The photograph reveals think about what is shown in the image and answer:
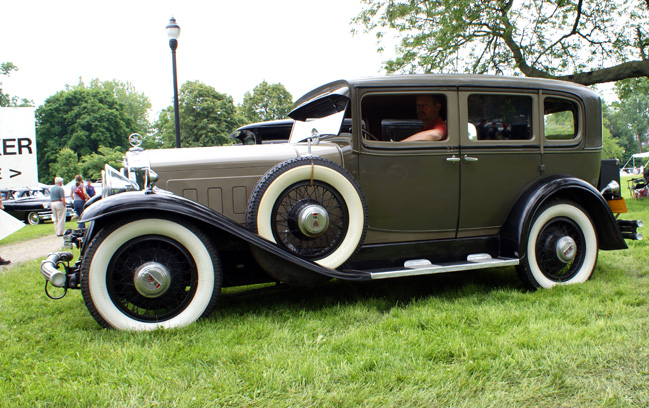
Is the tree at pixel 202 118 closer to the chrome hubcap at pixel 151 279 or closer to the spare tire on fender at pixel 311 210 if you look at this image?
the spare tire on fender at pixel 311 210

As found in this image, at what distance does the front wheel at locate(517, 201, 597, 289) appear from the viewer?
3.90m

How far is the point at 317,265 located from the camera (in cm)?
325

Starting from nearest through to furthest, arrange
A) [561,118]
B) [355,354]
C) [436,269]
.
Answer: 1. [355,354]
2. [436,269]
3. [561,118]

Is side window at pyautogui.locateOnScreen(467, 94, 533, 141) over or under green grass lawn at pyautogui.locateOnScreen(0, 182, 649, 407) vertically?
over

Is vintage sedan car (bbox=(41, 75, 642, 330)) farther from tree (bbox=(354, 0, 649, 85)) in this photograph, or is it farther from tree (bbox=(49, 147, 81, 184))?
tree (bbox=(49, 147, 81, 184))

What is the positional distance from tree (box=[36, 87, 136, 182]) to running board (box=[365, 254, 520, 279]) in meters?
43.0

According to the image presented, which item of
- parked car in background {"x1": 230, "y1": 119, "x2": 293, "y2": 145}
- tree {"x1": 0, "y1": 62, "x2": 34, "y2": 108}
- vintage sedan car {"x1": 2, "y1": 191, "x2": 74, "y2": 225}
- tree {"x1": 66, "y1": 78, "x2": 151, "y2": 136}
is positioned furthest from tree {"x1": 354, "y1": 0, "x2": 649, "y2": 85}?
tree {"x1": 66, "y1": 78, "x2": 151, "y2": 136}

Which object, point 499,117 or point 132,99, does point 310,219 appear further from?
point 132,99

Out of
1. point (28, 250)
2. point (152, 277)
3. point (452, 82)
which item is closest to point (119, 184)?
point (152, 277)

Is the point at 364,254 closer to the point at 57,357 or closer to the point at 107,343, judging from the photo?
the point at 107,343

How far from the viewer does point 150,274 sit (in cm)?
292

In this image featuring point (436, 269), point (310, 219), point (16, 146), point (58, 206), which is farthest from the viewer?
point (58, 206)

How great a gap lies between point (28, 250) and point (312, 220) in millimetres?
8008

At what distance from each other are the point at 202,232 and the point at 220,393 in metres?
1.28
